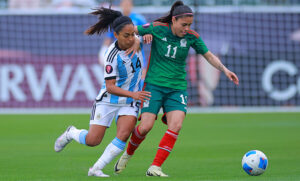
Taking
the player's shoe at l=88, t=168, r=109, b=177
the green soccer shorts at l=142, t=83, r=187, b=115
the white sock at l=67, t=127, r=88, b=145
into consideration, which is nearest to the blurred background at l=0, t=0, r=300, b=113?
the white sock at l=67, t=127, r=88, b=145

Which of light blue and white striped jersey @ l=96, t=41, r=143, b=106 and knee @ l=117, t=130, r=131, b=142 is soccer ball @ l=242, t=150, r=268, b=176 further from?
light blue and white striped jersey @ l=96, t=41, r=143, b=106

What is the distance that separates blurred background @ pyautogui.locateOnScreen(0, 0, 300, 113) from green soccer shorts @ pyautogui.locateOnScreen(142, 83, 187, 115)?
35.4 feet

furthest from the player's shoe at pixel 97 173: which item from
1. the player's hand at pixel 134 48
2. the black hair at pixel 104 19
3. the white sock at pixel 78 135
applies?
the black hair at pixel 104 19

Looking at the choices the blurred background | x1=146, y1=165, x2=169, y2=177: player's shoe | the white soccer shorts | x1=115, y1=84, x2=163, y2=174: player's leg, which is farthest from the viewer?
the blurred background

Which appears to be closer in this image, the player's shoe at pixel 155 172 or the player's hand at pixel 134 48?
the player's shoe at pixel 155 172

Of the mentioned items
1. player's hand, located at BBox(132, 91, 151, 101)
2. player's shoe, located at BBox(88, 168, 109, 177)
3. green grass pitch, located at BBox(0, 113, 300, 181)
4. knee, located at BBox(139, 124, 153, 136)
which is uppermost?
player's hand, located at BBox(132, 91, 151, 101)

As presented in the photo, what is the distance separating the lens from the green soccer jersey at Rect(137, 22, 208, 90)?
7.57 metres

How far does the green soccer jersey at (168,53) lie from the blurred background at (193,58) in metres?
10.6

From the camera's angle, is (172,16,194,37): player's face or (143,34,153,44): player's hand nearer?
(172,16,194,37): player's face

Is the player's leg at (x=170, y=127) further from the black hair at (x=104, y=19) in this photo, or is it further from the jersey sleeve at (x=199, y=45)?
the black hair at (x=104, y=19)

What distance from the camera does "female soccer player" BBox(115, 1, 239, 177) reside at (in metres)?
7.43

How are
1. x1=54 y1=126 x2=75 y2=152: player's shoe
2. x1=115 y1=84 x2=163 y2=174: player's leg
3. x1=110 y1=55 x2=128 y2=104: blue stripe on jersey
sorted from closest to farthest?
1. x1=110 y1=55 x2=128 y2=104: blue stripe on jersey
2. x1=115 y1=84 x2=163 y2=174: player's leg
3. x1=54 y1=126 x2=75 y2=152: player's shoe

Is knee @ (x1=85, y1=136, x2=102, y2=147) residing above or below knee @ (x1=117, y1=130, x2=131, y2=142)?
below

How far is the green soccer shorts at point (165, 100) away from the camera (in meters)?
7.47
